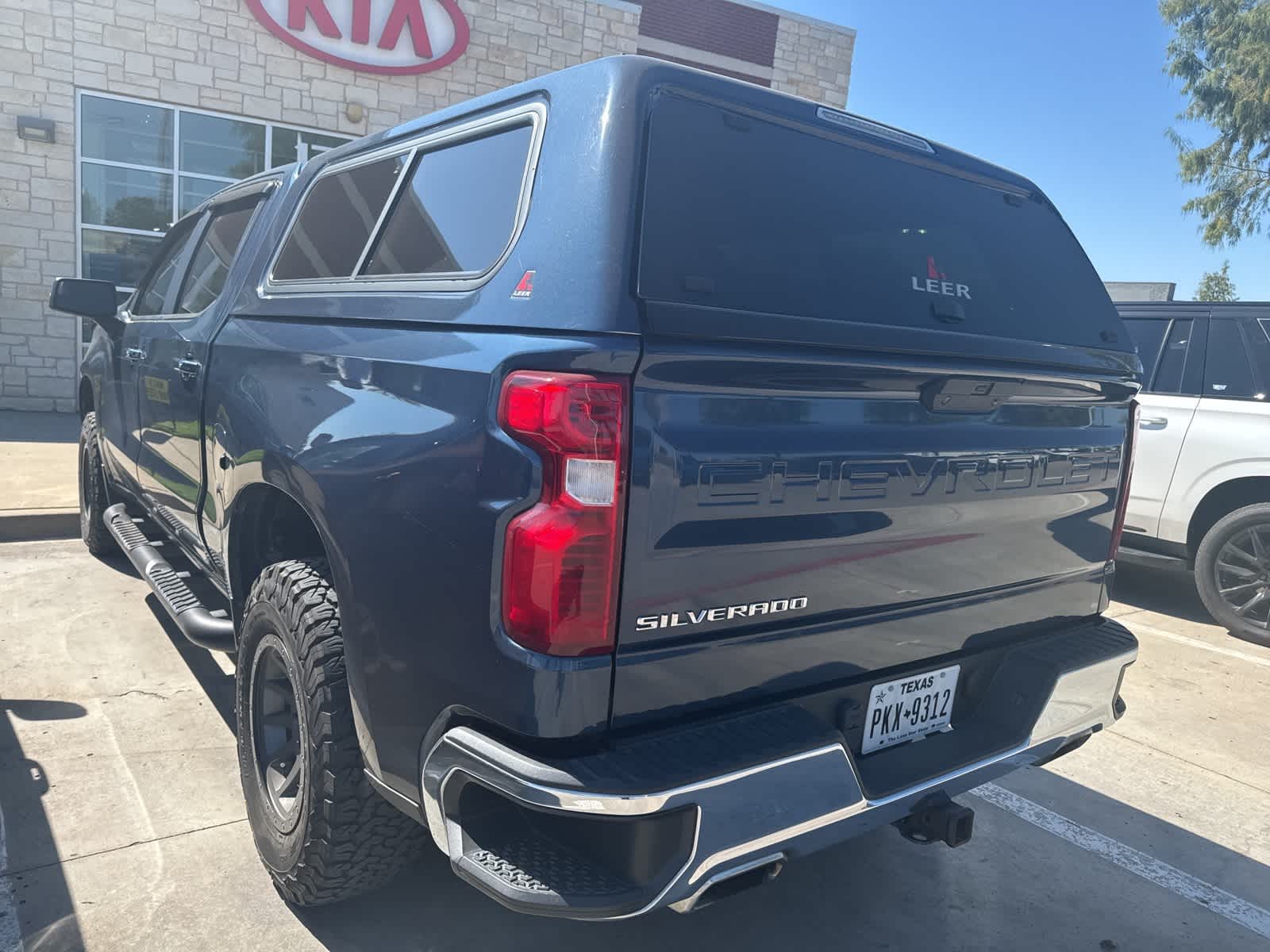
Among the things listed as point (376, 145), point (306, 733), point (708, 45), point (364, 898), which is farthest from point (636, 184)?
point (708, 45)

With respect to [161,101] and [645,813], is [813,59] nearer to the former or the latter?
[161,101]

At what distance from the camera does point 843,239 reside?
2248 millimetres

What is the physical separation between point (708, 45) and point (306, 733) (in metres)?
14.0

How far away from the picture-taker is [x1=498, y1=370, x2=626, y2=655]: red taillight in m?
1.70

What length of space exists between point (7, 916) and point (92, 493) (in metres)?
3.35

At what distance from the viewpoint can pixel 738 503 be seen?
1827 mm

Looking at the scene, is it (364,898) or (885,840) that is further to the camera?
(885,840)

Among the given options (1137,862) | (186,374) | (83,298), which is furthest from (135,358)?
(1137,862)

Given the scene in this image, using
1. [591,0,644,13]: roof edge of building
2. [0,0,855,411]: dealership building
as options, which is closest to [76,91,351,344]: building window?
[0,0,855,411]: dealership building

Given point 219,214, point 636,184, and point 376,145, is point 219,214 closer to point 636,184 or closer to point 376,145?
point 376,145

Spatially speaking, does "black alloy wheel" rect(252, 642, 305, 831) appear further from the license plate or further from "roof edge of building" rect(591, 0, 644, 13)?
"roof edge of building" rect(591, 0, 644, 13)

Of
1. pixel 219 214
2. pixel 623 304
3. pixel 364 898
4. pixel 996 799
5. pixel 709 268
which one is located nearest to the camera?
pixel 623 304

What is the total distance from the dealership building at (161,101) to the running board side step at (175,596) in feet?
24.9

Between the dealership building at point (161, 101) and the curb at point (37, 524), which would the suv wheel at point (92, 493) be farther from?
the dealership building at point (161, 101)
